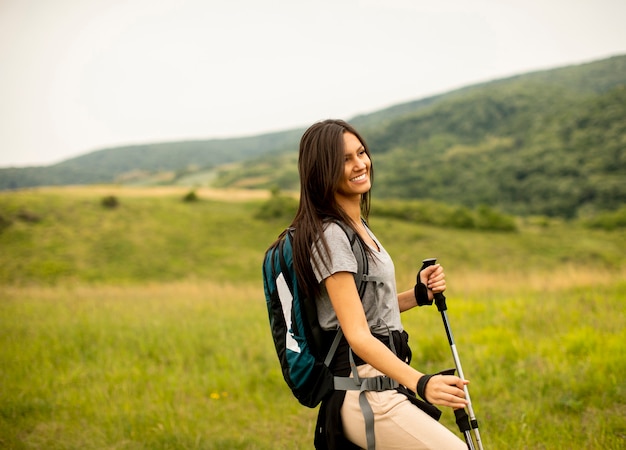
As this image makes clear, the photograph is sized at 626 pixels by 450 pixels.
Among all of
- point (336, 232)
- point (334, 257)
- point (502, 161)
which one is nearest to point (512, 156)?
point (502, 161)

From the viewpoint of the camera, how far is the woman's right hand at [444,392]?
84.0 inches

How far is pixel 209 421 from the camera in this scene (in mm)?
5215

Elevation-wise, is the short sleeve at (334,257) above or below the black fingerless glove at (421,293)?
above

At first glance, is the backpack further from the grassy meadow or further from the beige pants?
the grassy meadow

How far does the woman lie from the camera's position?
7.28 feet

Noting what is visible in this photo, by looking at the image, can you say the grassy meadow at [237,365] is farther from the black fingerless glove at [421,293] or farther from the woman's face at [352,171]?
the woman's face at [352,171]

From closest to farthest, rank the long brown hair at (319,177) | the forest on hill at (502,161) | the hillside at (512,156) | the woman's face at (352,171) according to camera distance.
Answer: the long brown hair at (319,177), the woman's face at (352,171), the forest on hill at (502,161), the hillside at (512,156)

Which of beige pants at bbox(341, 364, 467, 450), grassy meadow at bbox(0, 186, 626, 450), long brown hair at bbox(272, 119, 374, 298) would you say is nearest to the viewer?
beige pants at bbox(341, 364, 467, 450)

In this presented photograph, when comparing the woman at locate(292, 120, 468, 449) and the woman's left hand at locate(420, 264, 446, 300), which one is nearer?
the woman at locate(292, 120, 468, 449)

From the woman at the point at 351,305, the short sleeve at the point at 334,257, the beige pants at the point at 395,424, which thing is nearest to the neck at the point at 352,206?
the woman at the point at 351,305

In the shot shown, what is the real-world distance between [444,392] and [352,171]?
1.08 m

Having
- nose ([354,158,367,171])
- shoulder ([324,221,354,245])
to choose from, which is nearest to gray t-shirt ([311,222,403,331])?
shoulder ([324,221,354,245])

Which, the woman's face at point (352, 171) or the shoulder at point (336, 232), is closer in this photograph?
the shoulder at point (336, 232)

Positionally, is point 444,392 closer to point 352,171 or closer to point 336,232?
point 336,232
